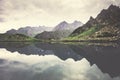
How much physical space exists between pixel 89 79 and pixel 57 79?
23.4 feet

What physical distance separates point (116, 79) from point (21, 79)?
21.4m

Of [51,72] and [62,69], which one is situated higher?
[51,72]

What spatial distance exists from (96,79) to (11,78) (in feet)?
64.2

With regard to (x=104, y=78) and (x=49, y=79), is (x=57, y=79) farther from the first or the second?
(x=104, y=78)

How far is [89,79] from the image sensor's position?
4112 cm

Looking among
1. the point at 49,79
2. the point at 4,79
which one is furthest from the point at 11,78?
the point at 49,79

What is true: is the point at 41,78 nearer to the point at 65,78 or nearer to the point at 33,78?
the point at 33,78

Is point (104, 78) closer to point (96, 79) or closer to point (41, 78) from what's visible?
point (96, 79)

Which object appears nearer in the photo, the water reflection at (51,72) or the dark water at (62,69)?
the water reflection at (51,72)

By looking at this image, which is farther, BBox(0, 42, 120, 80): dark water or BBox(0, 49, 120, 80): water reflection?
BBox(0, 42, 120, 80): dark water

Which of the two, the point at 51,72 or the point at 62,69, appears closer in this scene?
the point at 51,72

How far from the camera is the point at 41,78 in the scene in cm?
4319

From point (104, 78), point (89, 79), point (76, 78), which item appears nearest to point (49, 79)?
point (76, 78)

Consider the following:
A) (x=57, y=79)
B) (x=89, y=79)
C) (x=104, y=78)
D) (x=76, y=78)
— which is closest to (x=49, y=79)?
(x=57, y=79)
